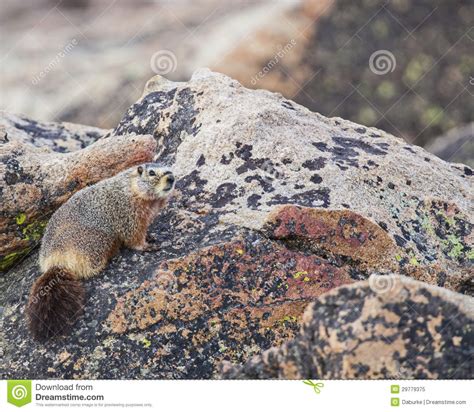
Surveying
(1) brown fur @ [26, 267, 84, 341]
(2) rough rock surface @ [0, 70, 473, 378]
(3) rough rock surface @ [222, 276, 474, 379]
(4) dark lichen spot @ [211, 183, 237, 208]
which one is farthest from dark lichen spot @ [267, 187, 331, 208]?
(3) rough rock surface @ [222, 276, 474, 379]

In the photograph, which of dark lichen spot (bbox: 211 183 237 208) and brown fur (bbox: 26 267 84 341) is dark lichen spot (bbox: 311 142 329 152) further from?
brown fur (bbox: 26 267 84 341)

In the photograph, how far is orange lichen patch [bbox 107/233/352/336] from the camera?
6.14 meters

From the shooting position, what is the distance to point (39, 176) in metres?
7.44

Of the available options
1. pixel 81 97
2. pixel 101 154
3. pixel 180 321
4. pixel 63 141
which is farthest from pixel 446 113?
pixel 180 321

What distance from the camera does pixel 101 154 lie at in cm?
768

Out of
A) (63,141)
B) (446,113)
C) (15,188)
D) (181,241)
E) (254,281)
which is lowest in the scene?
(254,281)

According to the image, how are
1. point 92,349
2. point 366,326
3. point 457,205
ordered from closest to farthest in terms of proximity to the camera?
point 366,326 → point 92,349 → point 457,205

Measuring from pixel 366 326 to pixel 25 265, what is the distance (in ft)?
12.6

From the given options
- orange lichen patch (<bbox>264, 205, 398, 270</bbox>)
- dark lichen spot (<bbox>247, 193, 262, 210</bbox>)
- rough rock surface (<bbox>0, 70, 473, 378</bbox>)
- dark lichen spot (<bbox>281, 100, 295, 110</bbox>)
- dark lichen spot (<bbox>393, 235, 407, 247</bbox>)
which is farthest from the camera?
dark lichen spot (<bbox>281, 100, 295, 110</bbox>)

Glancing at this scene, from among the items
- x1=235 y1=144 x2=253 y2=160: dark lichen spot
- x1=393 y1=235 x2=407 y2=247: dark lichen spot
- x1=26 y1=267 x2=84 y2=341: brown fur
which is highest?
x1=235 y1=144 x2=253 y2=160: dark lichen spot

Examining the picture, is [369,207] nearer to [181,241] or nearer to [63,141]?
[181,241]

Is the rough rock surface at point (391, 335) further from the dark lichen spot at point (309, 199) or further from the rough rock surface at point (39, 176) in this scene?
the rough rock surface at point (39, 176)

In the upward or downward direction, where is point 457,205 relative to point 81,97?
downward

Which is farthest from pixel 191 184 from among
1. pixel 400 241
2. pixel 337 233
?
pixel 400 241
